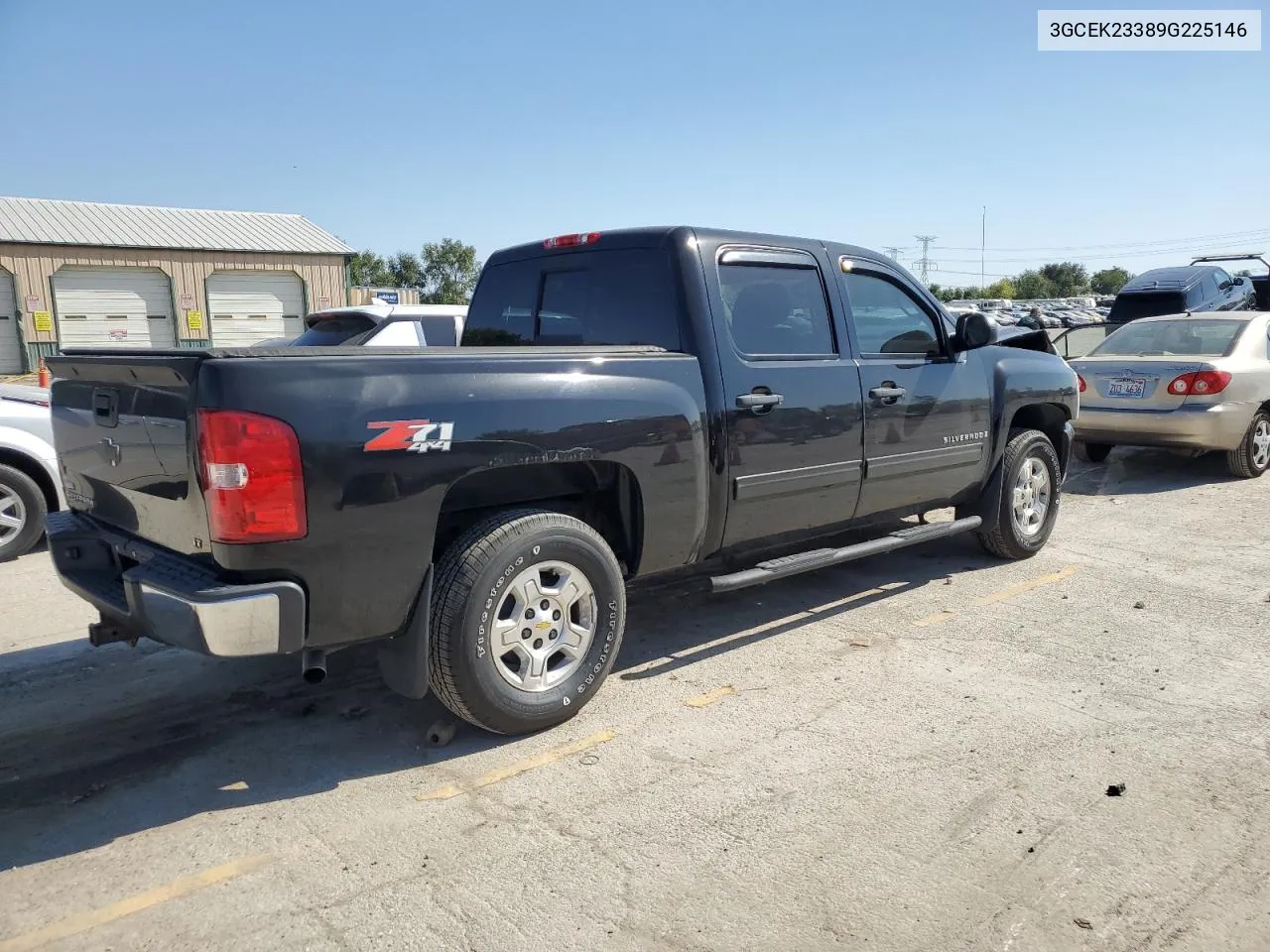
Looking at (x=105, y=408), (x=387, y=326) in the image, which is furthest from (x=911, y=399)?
(x=387, y=326)

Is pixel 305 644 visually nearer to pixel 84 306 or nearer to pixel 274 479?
pixel 274 479

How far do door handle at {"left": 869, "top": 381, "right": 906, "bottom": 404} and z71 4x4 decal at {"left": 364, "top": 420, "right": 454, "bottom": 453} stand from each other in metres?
2.58

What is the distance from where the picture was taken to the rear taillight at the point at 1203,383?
29.9ft

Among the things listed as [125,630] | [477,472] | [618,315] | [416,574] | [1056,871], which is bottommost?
[1056,871]

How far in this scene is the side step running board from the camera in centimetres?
453

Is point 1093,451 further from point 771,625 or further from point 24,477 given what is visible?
point 24,477

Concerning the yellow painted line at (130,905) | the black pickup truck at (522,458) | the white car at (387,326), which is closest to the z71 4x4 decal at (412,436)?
the black pickup truck at (522,458)

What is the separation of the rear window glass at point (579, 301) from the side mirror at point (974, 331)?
81.5 inches

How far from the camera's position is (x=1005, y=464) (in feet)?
20.5

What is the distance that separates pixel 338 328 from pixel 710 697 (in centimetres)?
677

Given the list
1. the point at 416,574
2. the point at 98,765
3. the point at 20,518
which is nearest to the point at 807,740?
the point at 416,574

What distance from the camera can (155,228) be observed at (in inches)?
1161

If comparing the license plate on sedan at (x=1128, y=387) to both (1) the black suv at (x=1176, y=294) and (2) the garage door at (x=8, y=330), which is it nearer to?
(1) the black suv at (x=1176, y=294)

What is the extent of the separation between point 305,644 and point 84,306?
2903 cm
